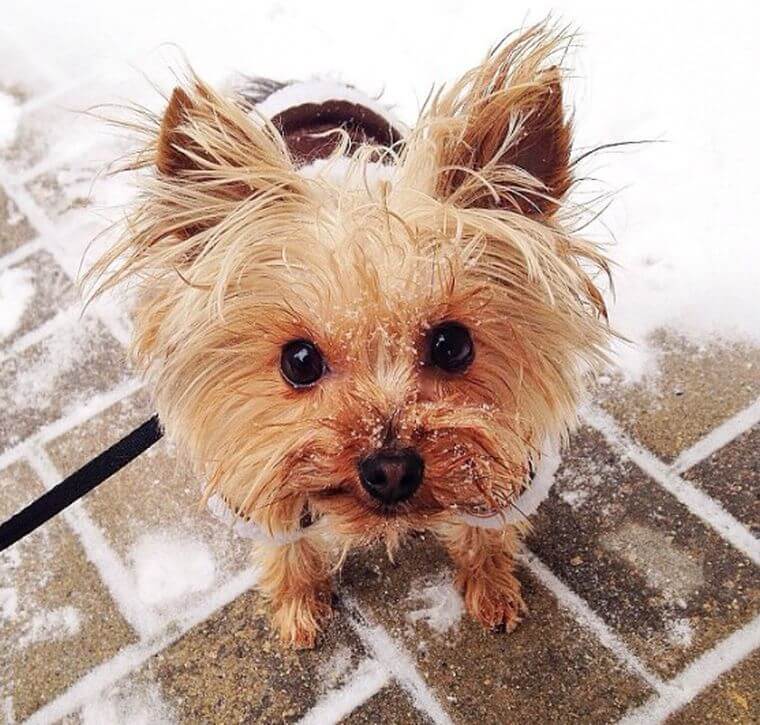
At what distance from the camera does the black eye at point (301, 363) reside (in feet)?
5.75

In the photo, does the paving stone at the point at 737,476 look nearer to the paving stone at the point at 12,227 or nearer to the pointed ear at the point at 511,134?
the pointed ear at the point at 511,134

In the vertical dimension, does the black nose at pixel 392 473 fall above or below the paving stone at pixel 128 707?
above

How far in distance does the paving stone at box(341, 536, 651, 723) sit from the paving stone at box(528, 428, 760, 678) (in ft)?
0.35

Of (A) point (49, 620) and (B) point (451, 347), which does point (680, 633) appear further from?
(A) point (49, 620)

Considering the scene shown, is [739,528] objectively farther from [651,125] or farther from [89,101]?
[89,101]

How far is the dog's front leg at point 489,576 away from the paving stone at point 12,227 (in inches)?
83.3

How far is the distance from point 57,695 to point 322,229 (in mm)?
1565

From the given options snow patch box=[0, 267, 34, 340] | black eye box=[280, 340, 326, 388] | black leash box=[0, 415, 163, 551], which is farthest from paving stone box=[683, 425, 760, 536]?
snow patch box=[0, 267, 34, 340]

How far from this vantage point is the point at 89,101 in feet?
13.0

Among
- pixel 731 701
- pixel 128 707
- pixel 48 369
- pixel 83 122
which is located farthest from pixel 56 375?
pixel 731 701

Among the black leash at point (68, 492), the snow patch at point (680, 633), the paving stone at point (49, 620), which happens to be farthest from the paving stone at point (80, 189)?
the snow patch at point (680, 633)

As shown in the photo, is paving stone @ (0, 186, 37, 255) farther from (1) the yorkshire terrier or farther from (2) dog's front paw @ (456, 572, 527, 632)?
(2) dog's front paw @ (456, 572, 527, 632)

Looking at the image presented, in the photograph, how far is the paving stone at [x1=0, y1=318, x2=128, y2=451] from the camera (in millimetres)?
2992

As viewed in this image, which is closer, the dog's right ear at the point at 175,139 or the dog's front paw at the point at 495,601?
the dog's right ear at the point at 175,139
